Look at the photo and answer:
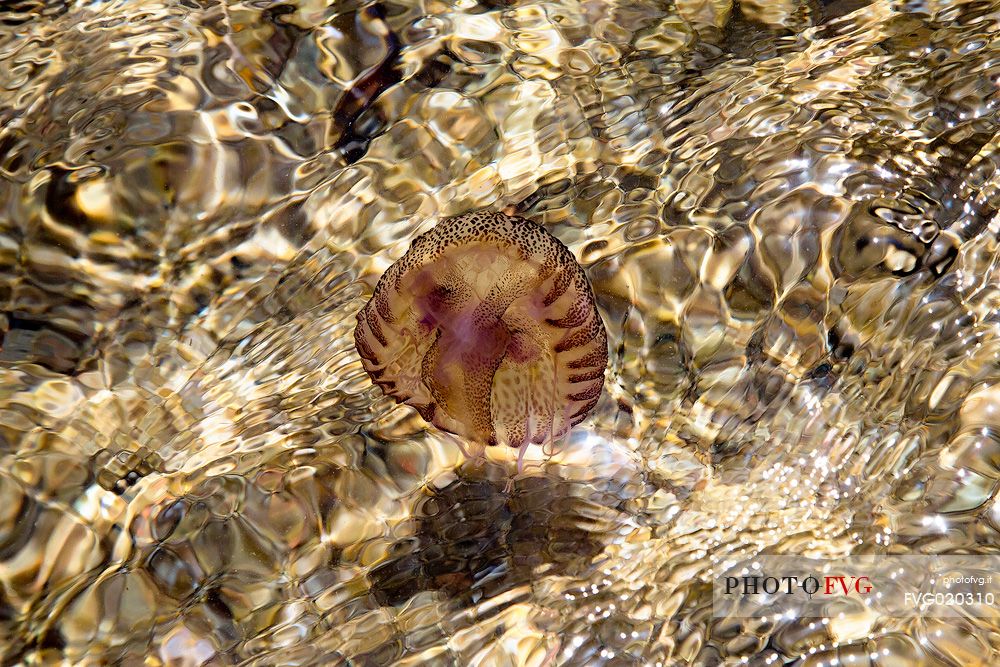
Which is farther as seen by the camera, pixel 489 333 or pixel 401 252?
pixel 401 252

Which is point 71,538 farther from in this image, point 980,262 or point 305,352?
point 980,262

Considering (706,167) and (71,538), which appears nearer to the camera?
(71,538)

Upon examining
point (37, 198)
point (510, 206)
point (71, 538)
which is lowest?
point (71, 538)

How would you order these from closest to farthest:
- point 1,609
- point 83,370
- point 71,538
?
point 1,609, point 71,538, point 83,370

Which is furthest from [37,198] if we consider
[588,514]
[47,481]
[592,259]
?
[588,514]
